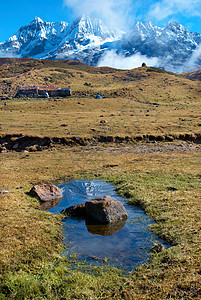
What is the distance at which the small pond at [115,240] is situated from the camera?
10062mm

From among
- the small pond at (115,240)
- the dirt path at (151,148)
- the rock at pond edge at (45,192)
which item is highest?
the dirt path at (151,148)

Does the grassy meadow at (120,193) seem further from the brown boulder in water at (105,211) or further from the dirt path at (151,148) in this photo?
the brown boulder in water at (105,211)

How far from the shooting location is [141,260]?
9875 millimetres

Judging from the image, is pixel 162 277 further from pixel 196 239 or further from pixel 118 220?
pixel 118 220

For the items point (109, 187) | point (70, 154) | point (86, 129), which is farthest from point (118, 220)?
point (86, 129)

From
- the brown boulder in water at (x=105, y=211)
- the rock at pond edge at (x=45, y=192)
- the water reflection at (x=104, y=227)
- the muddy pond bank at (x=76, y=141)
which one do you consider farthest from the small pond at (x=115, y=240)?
the muddy pond bank at (x=76, y=141)

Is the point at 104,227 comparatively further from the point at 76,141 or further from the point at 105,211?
the point at 76,141

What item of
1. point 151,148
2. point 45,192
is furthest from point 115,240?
point 151,148

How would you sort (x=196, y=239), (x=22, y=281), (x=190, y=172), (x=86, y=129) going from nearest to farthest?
1. (x=22, y=281)
2. (x=196, y=239)
3. (x=190, y=172)
4. (x=86, y=129)

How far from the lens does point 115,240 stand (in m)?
11.5

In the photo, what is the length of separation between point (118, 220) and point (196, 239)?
4.18 m

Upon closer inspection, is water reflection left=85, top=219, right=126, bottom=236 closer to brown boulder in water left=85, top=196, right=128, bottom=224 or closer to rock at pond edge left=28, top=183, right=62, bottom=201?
brown boulder in water left=85, top=196, right=128, bottom=224

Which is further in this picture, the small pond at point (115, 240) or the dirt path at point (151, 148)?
the dirt path at point (151, 148)

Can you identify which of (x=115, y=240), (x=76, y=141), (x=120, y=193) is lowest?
(x=115, y=240)
